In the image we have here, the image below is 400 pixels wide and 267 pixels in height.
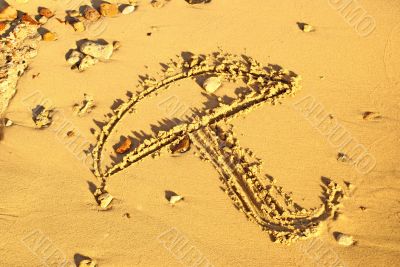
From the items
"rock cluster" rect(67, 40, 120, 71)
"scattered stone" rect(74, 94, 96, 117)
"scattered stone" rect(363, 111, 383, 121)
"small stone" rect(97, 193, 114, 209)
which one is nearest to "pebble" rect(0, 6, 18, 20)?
"rock cluster" rect(67, 40, 120, 71)

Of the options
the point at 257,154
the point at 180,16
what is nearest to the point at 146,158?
the point at 257,154

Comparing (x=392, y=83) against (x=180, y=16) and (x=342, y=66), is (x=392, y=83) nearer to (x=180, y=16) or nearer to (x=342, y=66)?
(x=342, y=66)

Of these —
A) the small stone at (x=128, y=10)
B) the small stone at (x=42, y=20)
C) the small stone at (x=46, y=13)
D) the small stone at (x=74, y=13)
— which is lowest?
the small stone at (x=42, y=20)

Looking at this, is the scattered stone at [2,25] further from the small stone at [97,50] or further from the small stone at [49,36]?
the small stone at [97,50]

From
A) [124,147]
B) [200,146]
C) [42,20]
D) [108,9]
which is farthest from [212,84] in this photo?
[42,20]

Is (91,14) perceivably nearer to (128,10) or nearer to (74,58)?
(128,10)

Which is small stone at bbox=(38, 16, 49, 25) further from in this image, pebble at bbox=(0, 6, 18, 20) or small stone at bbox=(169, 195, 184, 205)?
small stone at bbox=(169, 195, 184, 205)

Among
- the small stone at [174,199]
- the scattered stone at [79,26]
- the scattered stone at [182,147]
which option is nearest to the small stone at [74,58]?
the scattered stone at [79,26]
